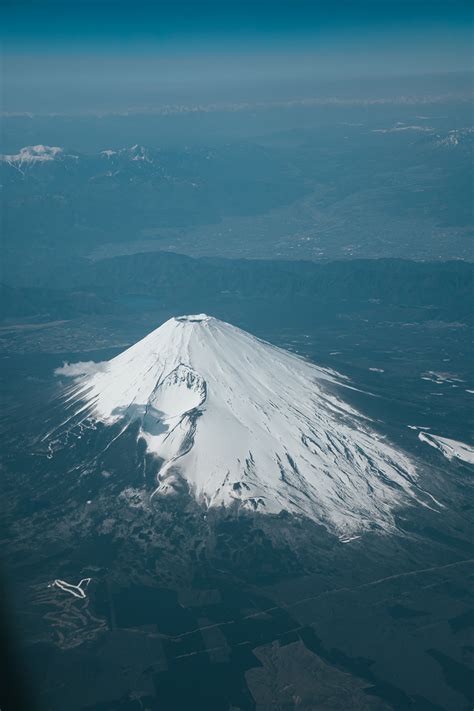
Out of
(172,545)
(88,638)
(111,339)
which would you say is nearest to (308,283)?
(111,339)

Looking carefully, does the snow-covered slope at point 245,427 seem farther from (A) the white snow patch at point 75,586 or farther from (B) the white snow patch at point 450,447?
(A) the white snow patch at point 75,586

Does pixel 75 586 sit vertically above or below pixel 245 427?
below

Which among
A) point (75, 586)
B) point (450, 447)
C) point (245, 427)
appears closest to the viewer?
point (75, 586)

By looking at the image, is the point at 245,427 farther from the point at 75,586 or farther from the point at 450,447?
the point at 75,586

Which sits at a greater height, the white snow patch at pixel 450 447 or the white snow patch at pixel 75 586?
the white snow patch at pixel 450 447

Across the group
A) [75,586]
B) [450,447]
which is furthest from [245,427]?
[75,586]

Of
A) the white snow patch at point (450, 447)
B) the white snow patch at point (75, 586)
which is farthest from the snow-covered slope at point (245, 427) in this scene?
the white snow patch at point (75, 586)

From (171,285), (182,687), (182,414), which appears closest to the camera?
(182,687)

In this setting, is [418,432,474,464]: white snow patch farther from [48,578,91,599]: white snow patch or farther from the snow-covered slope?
[48,578,91,599]: white snow patch

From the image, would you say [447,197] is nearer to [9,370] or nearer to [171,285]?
[171,285]
